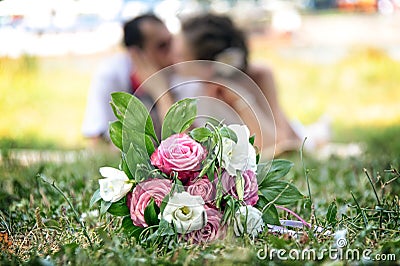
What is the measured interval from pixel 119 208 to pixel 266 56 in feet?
18.4

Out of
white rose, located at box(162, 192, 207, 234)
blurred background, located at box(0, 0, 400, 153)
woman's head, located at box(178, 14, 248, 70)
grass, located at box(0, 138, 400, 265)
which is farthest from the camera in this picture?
blurred background, located at box(0, 0, 400, 153)

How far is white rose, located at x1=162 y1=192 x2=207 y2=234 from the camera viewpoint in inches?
48.1

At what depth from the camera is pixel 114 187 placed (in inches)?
49.5

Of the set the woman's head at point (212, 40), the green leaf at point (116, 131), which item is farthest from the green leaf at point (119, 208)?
the woman's head at point (212, 40)

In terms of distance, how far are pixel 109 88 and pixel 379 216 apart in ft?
10.1

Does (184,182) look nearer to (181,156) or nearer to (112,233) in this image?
(181,156)

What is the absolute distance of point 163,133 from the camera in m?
1.31

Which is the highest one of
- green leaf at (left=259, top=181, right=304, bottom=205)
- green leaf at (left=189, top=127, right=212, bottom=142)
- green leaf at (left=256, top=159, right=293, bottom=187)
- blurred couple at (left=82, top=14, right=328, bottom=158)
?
blurred couple at (left=82, top=14, right=328, bottom=158)

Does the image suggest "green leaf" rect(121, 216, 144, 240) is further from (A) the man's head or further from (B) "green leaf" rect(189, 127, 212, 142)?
(A) the man's head

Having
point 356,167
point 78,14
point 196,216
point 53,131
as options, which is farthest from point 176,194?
point 78,14

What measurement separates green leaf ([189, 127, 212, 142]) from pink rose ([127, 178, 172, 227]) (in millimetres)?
91

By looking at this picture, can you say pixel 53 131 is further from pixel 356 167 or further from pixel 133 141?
pixel 133 141

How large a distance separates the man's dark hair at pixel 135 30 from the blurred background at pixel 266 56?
2.40 feet

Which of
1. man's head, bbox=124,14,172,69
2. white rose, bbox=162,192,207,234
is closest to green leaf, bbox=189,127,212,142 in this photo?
white rose, bbox=162,192,207,234
